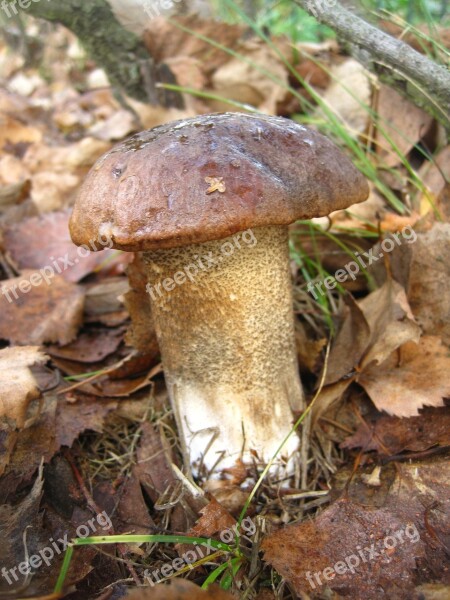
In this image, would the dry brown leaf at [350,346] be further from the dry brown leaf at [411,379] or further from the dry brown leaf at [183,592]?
the dry brown leaf at [183,592]

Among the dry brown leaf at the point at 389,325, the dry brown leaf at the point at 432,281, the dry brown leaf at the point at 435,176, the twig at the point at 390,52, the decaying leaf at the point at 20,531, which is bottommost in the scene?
the decaying leaf at the point at 20,531

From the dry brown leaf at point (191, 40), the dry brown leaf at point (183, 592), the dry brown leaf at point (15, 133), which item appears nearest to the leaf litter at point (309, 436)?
the dry brown leaf at point (183, 592)

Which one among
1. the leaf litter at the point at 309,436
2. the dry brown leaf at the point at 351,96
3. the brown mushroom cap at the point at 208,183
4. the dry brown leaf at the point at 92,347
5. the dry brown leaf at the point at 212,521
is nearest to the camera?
the brown mushroom cap at the point at 208,183

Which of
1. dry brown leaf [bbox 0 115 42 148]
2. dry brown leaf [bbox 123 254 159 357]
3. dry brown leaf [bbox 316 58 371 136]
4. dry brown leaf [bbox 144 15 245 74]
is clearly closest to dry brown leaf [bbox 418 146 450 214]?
dry brown leaf [bbox 316 58 371 136]

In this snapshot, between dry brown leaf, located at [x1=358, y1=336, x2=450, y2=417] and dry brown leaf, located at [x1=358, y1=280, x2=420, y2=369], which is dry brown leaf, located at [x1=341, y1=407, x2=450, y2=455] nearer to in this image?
dry brown leaf, located at [x1=358, y1=336, x2=450, y2=417]

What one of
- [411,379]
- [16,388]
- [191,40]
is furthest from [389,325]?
[191,40]

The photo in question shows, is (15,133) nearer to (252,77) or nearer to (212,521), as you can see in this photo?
(252,77)
